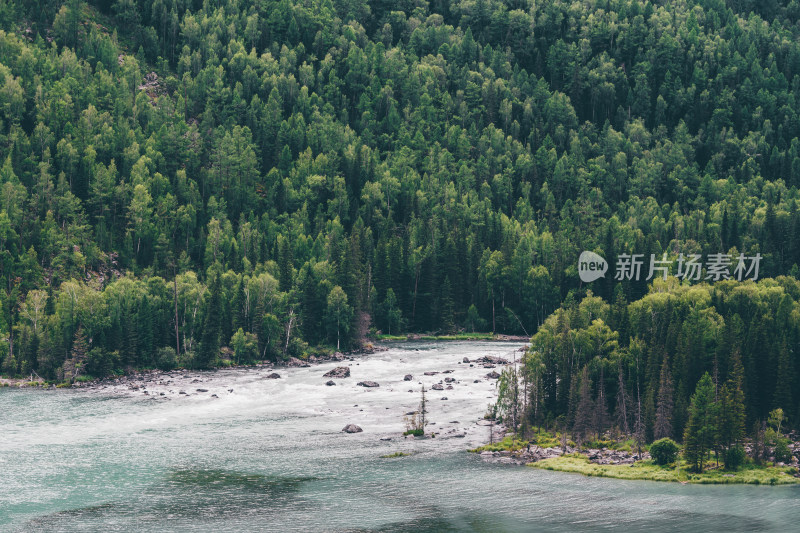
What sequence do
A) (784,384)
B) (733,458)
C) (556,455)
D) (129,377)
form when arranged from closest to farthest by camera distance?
1. (733,458)
2. (556,455)
3. (784,384)
4. (129,377)

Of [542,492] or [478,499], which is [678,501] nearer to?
[542,492]

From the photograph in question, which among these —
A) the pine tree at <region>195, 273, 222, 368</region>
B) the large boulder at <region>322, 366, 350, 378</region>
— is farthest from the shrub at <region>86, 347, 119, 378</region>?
the large boulder at <region>322, 366, 350, 378</region>

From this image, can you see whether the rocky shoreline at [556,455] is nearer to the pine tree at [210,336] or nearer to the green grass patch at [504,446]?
the green grass patch at [504,446]

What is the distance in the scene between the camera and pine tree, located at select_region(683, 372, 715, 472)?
4318 inches

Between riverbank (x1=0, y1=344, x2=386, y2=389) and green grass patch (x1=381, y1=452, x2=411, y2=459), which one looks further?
riverbank (x1=0, y1=344, x2=386, y2=389)

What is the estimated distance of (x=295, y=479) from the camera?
108m

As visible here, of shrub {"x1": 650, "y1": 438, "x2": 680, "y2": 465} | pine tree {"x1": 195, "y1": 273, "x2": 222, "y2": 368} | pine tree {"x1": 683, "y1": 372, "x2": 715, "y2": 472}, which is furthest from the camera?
pine tree {"x1": 195, "y1": 273, "x2": 222, "y2": 368}

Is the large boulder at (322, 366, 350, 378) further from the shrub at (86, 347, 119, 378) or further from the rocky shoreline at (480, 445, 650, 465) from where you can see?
the rocky shoreline at (480, 445, 650, 465)

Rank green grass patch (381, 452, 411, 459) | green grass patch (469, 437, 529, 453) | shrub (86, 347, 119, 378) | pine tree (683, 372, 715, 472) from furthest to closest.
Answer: shrub (86, 347, 119, 378)
green grass patch (469, 437, 529, 453)
green grass patch (381, 452, 411, 459)
pine tree (683, 372, 715, 472)

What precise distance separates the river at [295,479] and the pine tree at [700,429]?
20.3 ft

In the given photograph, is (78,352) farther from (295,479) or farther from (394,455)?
(394,455)

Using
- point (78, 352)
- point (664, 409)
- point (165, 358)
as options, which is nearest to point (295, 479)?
point (664, 409)

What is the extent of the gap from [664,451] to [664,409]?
29.1 feet

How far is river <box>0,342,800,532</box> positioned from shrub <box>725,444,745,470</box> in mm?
7249
